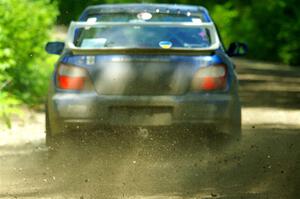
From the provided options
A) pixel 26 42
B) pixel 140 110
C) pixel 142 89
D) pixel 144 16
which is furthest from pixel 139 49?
pixel 26 42

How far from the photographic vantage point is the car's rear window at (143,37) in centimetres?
1073

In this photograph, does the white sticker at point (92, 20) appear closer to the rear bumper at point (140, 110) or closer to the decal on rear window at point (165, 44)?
the decal on rear window at point (165, 44)

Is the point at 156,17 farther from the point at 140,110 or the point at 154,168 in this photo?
the point at 154,168

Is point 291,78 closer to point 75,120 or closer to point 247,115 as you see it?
point 247,115

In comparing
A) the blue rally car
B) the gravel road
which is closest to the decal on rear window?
the blue rally car

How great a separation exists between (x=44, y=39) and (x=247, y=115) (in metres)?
3.78

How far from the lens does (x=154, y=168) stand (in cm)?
944

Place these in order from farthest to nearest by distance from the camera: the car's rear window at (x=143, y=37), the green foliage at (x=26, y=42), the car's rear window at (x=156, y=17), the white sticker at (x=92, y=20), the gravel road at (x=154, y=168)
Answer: the green foliage at (x=26, y=42)
the car's rear window at (x=156, y=17)
the white sticker at (x=92, y=20)
the car's rear window at (x=143, y=37)
the gravel road at (x=154, y=168)

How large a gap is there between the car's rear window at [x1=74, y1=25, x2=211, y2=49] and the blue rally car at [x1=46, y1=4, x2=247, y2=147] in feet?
1.31

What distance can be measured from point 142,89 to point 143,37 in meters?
0.92

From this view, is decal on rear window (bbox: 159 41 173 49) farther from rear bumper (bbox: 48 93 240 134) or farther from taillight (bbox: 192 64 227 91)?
rear bumper (bbox: 48 93 240 134)

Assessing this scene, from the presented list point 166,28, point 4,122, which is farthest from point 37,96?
point 166,28

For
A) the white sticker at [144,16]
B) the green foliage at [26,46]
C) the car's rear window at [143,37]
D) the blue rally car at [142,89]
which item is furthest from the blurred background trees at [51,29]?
the blue rally car at [142,89]

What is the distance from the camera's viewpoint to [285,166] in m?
9.47
